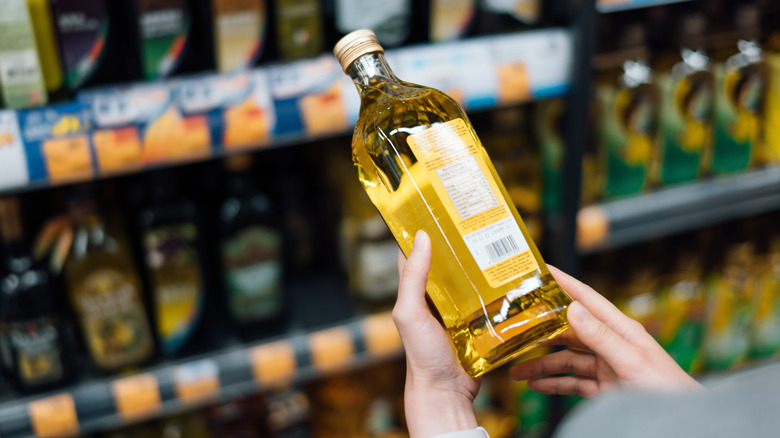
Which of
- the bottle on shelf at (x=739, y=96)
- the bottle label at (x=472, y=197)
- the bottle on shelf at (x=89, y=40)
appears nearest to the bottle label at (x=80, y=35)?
the bottle on shelf at (x=89, y=40)

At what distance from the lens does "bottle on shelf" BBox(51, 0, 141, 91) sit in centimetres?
95

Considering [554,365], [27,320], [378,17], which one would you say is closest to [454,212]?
[554,365]

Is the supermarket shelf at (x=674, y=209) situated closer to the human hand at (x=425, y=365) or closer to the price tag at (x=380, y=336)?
the price tag at (x=380, y=336)

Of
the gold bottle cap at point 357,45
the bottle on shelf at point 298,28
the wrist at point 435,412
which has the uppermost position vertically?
the gold bottle cap at point 357,45

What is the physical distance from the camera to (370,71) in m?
0.75

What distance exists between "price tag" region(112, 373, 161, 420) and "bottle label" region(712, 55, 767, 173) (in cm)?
132

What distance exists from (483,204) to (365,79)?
8.3 inches

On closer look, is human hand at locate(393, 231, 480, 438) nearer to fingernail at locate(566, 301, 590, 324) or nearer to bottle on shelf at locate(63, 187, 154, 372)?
fingernail at locate(566, 301, 590, 324)

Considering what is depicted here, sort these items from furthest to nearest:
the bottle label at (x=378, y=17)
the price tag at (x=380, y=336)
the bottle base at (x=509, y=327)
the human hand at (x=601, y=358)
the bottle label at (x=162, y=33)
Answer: the price tag at (x=380, y=336)
the bottle label at (x=378, y=17)
the bottle label at (x=162, y=33)
the bottle base at (x=509, y=327)
the human hand at (x=601, y=358)

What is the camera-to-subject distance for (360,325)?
1.22m

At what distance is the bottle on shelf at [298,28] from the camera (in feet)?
3.54

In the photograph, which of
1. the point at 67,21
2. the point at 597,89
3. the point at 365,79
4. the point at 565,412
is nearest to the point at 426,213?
the point at 365,79

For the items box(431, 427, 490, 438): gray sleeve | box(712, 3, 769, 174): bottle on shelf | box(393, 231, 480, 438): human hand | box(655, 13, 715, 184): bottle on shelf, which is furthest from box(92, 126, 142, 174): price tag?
box(712, 3, 769, 174): bottle on shelf

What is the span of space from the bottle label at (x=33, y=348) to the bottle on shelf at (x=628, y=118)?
1154 mm
